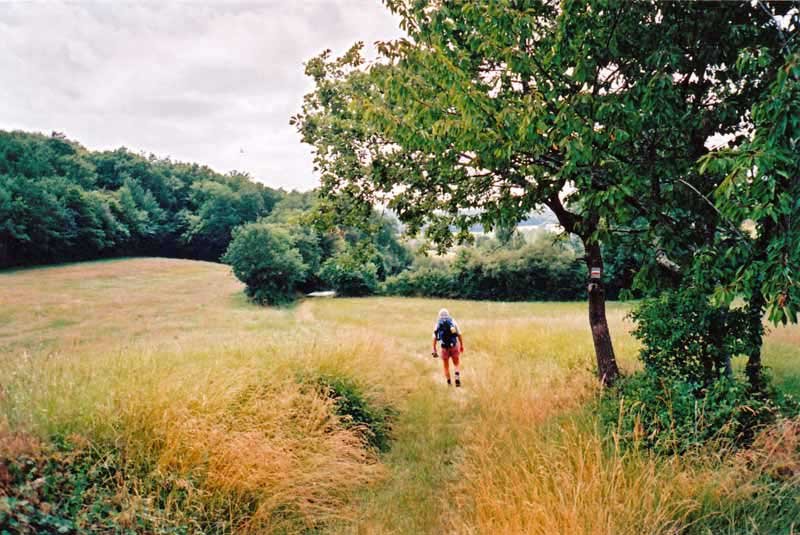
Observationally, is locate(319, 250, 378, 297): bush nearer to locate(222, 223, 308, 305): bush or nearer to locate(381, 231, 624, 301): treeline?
locate(381, 231, 624, 301): treeline

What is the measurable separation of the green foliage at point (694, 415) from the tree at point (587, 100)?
1.63m

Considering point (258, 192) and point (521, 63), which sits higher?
point (258, 192)

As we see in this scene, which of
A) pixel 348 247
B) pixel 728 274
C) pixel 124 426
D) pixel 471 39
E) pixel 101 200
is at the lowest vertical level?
pixel 124 426

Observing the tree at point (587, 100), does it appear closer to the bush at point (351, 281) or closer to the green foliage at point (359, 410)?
the green foliage at point (359, 410)

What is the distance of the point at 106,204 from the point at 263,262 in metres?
12.4

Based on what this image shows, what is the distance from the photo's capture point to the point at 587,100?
14.3 feet

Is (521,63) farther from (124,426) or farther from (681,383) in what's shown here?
(124,426)

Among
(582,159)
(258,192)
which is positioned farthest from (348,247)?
(258,192)

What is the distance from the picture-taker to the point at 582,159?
4109 millimetres

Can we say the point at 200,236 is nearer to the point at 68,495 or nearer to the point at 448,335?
the point at 448,335

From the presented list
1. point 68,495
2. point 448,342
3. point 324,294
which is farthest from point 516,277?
point 68,495

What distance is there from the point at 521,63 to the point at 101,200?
34371 mm

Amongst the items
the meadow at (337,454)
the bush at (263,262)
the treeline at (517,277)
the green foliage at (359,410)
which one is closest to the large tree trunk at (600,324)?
the meadow at (337,454)

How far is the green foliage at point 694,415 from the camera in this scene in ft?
13.8
